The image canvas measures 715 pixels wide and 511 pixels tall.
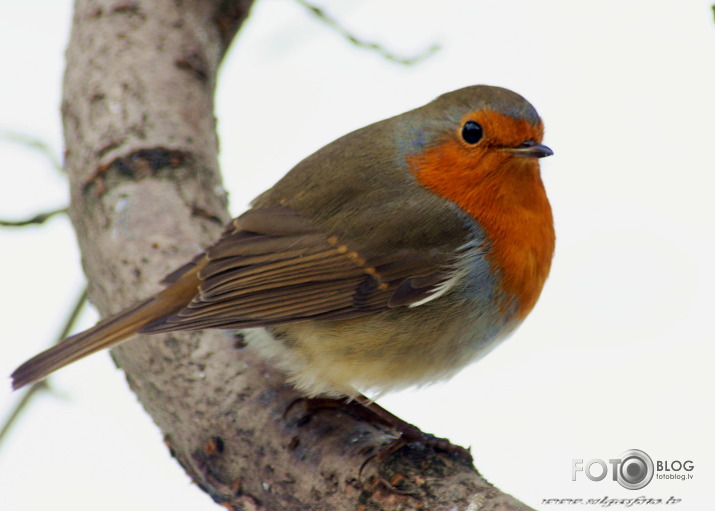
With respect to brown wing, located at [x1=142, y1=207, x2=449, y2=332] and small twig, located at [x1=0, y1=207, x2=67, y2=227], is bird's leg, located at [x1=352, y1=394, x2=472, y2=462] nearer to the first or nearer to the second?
brown wing, located at [x1=142, y1=207, x2=449, y2=332]

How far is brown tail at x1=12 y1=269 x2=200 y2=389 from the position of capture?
3025mm

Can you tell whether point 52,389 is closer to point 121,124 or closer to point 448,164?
point 121,124

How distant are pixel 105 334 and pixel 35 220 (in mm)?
1092

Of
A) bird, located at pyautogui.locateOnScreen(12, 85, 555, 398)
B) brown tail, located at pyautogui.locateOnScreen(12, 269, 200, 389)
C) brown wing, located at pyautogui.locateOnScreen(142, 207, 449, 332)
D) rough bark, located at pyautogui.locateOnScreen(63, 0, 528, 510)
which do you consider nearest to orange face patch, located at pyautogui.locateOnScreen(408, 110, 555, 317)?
bird, located at pyautogui.locateOnScreen(12, 85, 555, 398)

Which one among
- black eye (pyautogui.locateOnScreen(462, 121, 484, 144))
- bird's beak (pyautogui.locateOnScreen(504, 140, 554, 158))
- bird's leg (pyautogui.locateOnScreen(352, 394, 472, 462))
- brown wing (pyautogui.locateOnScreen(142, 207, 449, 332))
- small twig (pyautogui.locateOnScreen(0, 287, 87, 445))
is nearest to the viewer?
bird's leg (pyautogui.locateOnScreen(352, 394, 472, 462))

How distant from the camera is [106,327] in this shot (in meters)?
3.06

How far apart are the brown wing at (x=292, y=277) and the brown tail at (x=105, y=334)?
0.28 feet

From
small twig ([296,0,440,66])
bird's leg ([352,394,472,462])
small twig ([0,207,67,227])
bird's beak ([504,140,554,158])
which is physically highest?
small twig ([296,0,440,66])

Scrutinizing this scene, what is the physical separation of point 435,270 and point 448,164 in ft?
1.46

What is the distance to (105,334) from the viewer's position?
3.04m

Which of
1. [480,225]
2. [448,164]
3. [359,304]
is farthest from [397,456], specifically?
[448,164]

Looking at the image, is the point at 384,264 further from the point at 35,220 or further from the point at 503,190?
the point at 35,220

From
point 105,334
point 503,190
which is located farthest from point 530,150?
point 105,334

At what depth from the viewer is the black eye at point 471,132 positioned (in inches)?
130
